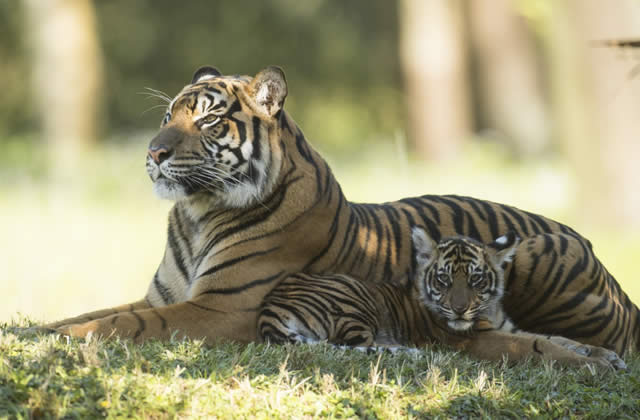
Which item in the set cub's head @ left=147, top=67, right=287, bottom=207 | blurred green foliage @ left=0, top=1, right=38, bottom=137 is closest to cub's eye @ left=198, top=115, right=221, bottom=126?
cub's head @ left=147, top=67, right=287, bottom=207

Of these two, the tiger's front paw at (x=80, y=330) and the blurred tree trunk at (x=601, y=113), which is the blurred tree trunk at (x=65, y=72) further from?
the tiger's front paw at (x=80, y=330)

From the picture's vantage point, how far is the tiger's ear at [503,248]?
5.48 metres

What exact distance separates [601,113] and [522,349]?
7005 mm

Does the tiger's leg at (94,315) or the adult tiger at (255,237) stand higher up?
the adult tiger at (255,237)

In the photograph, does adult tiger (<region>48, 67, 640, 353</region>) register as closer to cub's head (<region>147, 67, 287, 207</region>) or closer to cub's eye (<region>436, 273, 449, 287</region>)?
cub's head (<region>147, 67, 287, 207</region>)

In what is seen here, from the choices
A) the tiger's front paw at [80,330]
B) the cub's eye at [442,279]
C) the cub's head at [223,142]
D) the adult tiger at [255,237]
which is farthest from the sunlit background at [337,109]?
the tiger's front paw at [80,330]

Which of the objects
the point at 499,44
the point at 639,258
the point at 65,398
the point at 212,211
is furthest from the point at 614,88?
the point at 499,44

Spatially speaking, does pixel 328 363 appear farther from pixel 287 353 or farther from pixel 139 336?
pixel 139 336

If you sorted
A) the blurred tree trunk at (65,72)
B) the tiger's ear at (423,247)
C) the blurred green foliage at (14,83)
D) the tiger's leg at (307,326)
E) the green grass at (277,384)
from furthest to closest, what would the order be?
the blurred green foliage at (14,83), the blurred tree trunk at (65,72), the tiger's ear at (423,247), the tiger's leg at (307,326), the green grass at (277,384)

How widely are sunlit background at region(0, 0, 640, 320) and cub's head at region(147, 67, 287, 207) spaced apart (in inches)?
80.8

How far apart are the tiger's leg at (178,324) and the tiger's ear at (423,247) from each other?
1.07 metres

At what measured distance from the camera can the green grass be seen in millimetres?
3828

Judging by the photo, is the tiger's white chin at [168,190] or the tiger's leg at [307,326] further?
the tiger's white chin at [168,190]

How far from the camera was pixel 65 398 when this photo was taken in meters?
3.73
